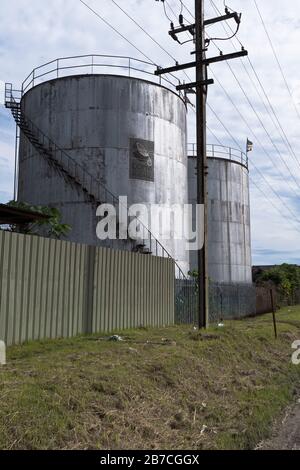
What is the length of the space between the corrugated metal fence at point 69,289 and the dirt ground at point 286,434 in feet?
18.5

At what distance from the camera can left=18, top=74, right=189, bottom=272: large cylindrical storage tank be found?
24.2m

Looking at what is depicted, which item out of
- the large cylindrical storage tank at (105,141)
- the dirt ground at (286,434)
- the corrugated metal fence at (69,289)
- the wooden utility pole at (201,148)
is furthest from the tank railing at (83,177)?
the dirt ground at (286,434)

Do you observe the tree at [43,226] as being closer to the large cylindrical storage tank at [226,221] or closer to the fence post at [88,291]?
the fence post at [88,291]

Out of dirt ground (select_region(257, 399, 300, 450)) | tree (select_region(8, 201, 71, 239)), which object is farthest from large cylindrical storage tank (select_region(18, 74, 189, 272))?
dirt ground (select_region(257, 399, 300, 450))

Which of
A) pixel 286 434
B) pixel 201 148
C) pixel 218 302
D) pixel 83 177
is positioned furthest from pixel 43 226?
pixel 286 434

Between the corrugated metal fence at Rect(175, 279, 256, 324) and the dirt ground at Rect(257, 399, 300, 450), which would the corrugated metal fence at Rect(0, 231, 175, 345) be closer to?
the corrugated metal fence at Rect(175, 279, 256, 324)

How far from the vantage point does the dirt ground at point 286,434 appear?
255 inches

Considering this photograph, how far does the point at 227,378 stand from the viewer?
10.1m

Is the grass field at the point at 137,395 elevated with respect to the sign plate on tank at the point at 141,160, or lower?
lower

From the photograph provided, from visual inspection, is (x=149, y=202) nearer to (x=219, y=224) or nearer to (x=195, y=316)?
(x=195, y=316)

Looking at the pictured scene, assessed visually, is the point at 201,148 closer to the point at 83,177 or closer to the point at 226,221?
the point at 83,177

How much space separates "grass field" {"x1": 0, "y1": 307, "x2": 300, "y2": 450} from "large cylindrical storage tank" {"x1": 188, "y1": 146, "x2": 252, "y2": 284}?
28334 millimetres

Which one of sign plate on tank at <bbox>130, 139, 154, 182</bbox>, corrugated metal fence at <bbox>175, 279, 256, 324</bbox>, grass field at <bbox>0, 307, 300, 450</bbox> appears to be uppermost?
sign plate on tank at <bbox>130, 139, 154, 182</bbox>

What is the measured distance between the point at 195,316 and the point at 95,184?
757 cm
